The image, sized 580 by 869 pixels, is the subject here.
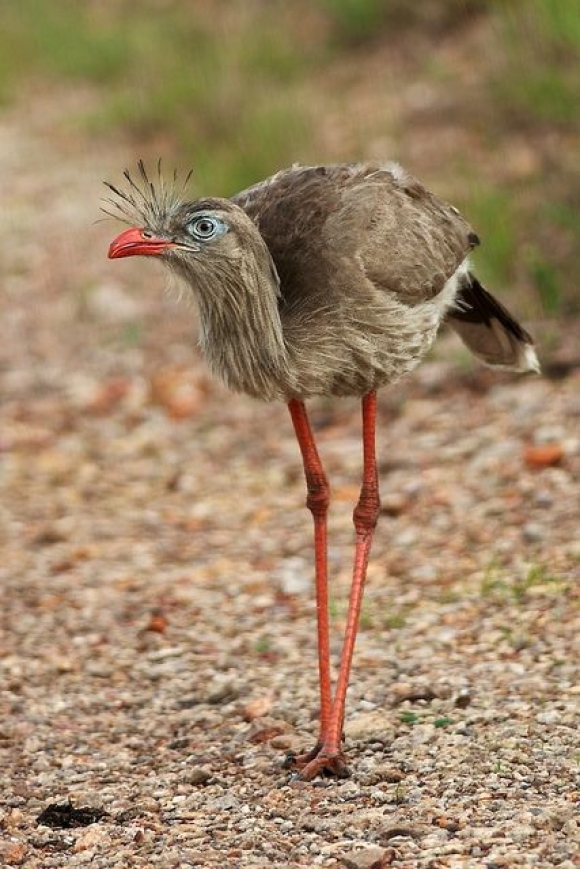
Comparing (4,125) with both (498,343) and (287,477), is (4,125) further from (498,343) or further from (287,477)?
(498,343)

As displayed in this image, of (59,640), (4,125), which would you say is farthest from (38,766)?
(4,125)

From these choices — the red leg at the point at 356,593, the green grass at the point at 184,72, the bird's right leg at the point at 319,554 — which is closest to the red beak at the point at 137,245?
the bird's right leg at the point at 319,554

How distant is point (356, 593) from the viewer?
392 cm

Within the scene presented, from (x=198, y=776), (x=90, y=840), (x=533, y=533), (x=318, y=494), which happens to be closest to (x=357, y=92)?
(x=533, y=533)

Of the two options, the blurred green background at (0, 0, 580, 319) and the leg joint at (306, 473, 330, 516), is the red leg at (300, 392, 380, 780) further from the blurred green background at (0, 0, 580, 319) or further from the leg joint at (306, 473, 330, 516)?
the blurred green background at (0, 0, 580, 319)

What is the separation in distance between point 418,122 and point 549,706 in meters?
5.98

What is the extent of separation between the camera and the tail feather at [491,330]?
450 centimetres

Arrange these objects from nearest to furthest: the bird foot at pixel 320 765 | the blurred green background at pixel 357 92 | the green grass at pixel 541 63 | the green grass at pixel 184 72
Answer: the bird foot at pixel 320 765 < the blurred green background at pixel 357 92 < the green grass at pixel 541 63 < the green grass at pixel 184 72

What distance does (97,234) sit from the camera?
9.23 meters

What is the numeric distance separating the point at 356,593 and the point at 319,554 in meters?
0.15

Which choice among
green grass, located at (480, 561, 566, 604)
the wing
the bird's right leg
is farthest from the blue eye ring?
green grass, located at (480, 561, 566, 604)

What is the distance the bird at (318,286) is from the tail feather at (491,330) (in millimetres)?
342

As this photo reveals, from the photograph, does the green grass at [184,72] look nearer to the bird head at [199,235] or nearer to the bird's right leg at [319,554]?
the bird's right leg at [319,554]

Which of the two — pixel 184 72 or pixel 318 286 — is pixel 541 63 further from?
pixel 318 286
